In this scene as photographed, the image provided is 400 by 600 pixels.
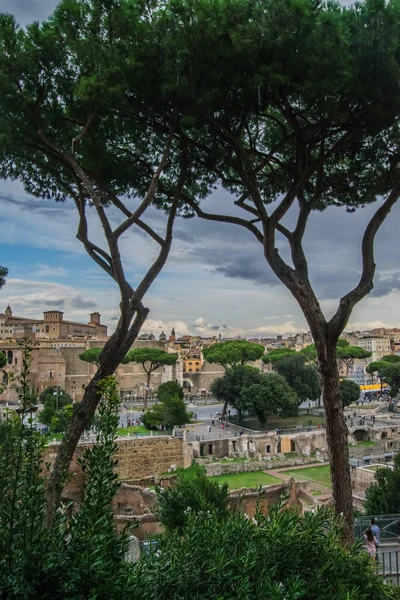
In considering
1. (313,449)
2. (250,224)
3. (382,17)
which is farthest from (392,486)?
(313,449)

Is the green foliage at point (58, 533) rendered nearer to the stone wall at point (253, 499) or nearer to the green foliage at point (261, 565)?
the green foliage at point (261, 565)

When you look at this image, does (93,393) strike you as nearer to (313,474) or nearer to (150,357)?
(313,474)

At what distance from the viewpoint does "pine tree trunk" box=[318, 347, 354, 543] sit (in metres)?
5.37

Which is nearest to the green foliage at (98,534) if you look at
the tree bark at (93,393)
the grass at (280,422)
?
the tree bark at (93,393)

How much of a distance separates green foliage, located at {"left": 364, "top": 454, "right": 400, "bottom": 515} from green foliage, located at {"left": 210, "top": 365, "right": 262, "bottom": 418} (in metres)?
15.4

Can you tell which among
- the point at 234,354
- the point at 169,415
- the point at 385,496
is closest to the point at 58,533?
the point at 385,496

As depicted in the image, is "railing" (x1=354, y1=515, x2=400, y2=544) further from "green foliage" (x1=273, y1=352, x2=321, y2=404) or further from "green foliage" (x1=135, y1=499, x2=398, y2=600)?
"green foliage" (x1=273, y1=352, x2=321, y2=404)

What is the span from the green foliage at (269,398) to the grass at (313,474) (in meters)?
5.09

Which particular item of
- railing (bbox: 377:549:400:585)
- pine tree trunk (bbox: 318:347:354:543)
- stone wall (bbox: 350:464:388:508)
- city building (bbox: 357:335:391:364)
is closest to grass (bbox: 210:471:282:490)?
stone wall (bbox: 350:464:388:508)

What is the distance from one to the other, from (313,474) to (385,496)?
975 centimetres

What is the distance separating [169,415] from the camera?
2267cm

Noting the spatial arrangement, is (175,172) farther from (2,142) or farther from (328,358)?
(328,358)

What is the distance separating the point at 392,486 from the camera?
31.6 ft

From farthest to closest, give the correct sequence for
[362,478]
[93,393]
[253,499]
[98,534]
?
[362,478] < [253,499] < [93,393] < [98,534]
